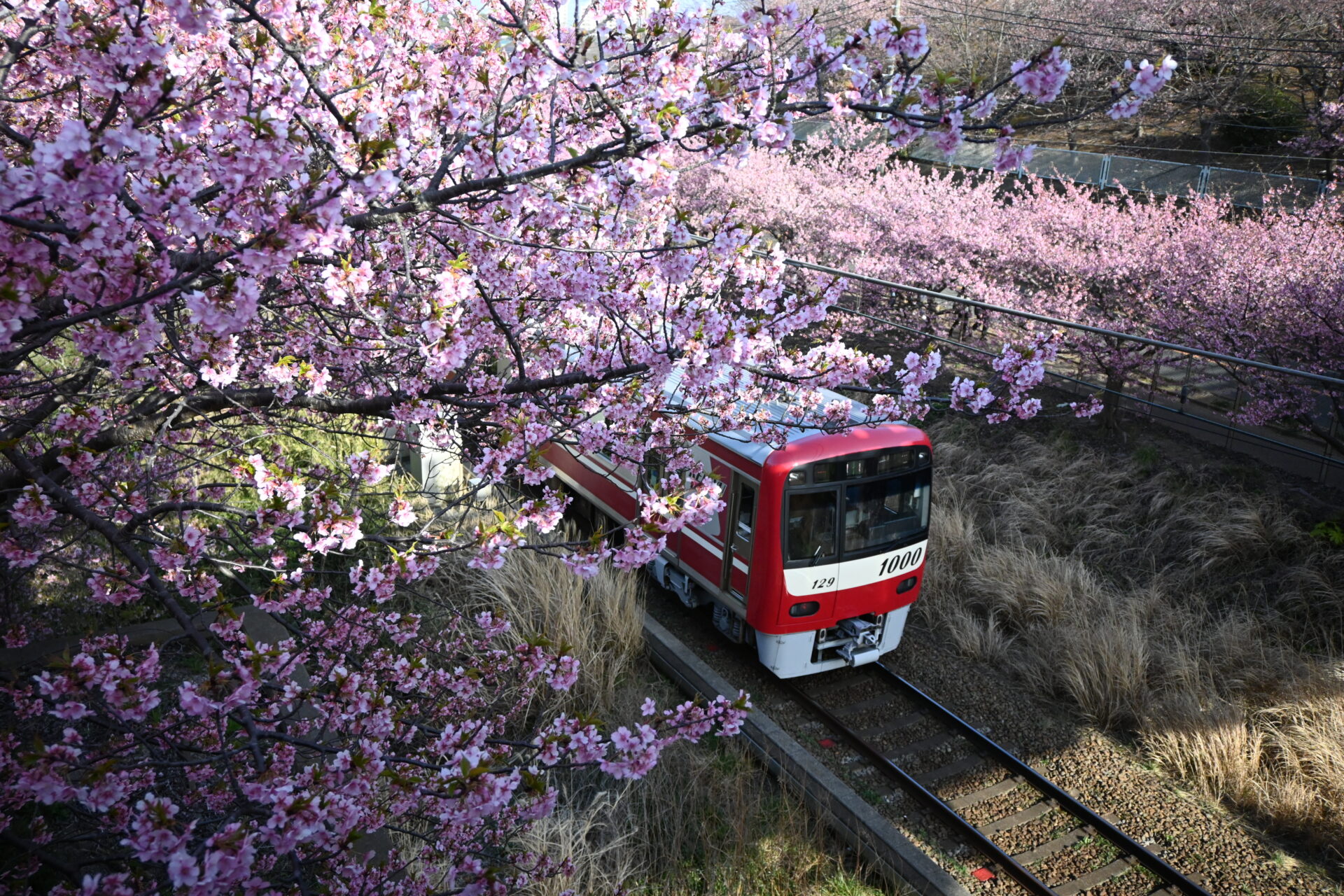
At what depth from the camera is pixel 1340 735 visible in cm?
605

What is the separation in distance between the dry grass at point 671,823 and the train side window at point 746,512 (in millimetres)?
1496

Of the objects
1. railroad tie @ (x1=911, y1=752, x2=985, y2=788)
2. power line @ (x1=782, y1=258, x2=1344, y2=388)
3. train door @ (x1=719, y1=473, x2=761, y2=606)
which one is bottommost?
railroad tie @ (x1=911, y1=752, x2=985, y2=788)

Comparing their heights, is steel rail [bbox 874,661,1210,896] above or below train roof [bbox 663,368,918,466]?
below

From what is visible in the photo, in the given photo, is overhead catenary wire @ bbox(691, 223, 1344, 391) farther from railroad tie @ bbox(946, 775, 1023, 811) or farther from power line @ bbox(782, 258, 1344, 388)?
railroad tie @ bbox(946, 775, 1023, 811)

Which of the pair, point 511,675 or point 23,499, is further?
point 511,675

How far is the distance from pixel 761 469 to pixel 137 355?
4890 millimetres

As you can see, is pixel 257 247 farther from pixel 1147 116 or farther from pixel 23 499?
pixel 1147 116

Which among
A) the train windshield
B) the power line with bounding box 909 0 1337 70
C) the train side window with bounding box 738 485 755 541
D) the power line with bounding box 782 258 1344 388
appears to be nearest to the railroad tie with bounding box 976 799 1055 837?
the train windshield

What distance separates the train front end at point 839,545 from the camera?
6.75 metres

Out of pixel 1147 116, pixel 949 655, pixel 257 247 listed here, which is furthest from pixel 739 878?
pixel 1147 116

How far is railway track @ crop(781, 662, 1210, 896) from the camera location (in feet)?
18.0

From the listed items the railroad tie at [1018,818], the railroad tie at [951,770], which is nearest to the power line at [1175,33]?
the railroad tie at [951,770]

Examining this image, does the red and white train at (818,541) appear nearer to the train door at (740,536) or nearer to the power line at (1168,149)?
the train door at (740,536)

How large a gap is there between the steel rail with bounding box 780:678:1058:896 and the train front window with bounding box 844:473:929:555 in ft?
4.50
